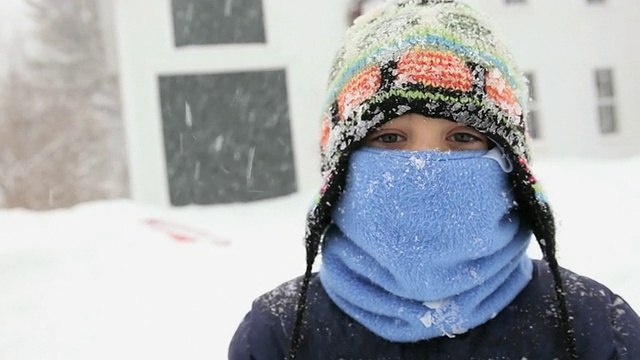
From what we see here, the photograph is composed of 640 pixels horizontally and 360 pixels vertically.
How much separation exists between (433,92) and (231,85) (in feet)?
29.8

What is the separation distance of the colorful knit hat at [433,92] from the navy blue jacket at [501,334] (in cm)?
6

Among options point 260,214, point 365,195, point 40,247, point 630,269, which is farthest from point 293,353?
Result: point 260,214

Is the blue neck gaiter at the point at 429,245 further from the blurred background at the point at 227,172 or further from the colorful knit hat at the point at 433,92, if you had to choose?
the blurred background at the point at 227,172

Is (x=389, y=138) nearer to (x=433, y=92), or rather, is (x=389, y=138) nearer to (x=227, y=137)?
(x=433, y=92)

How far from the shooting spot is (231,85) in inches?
405

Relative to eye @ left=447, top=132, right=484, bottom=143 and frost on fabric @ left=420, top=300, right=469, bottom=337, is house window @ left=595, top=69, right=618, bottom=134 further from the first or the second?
frost on fabric @ left=420, top=300, right=469, bottom=337

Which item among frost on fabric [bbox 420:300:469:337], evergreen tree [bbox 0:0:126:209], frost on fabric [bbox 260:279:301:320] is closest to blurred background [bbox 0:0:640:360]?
frost on fabric [bbox 260:279:301:320]

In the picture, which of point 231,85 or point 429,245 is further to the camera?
point 231,85

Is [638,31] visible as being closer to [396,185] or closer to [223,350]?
[223,350]

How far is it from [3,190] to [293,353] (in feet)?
70.6

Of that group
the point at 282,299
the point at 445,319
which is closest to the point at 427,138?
the point at 445,319

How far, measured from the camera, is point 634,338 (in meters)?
1.42

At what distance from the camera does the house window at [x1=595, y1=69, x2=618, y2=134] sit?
11.8 metres

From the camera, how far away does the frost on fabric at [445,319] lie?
56.8 inches
